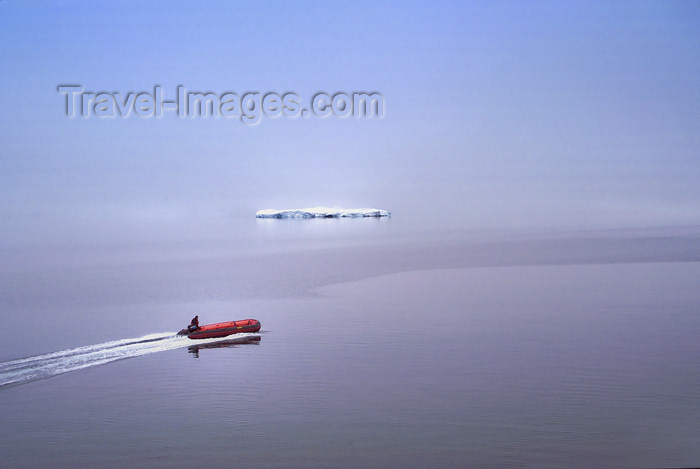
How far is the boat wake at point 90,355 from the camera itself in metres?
15.0

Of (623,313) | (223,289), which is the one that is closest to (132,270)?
(223,289)

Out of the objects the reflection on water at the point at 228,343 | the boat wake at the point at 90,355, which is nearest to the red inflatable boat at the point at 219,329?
the boat wake at the point at 90,355

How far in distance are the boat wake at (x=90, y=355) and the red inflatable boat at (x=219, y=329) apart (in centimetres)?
17

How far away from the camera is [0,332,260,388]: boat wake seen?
49.3 feet

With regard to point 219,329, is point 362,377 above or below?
below

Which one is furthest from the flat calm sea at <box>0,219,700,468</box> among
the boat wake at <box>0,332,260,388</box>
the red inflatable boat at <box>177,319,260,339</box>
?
the red inflatable boat at <box>177,319,260,339</box>

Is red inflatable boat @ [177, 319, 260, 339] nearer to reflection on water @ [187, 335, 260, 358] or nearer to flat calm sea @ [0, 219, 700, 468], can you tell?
reflection on water @ [187, 335, 260, 358]

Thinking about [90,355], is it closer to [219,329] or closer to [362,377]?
[219,329]

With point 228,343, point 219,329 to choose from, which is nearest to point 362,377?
point 228,343

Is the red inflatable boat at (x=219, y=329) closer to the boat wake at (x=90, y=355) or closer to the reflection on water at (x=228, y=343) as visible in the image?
the boat wake at (x=90, y=355)

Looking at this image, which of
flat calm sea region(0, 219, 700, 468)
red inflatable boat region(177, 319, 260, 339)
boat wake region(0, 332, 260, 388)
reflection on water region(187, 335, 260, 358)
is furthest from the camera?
red inflatable boat region(177, 319, 260, 339)

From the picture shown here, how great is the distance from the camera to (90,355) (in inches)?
662

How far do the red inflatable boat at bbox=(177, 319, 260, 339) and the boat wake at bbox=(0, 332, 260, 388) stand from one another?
17 cm

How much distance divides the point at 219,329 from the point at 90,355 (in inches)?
151
